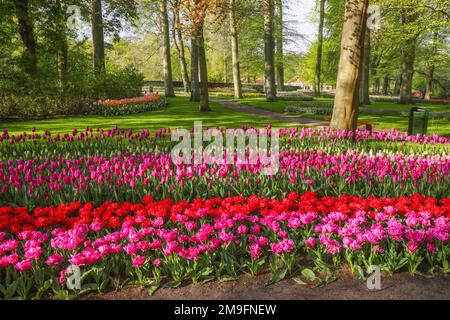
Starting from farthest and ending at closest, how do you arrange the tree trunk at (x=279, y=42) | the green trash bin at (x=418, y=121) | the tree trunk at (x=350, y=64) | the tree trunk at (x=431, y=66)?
1. the tree trunk at (x=279, y=42)
2. the tree trunk at (x=431, y=66)
3. the green trash bin at (x=418, y=121)
4. the tree trunk at (x=350, y=64)

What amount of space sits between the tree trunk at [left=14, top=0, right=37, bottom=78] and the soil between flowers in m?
17.4

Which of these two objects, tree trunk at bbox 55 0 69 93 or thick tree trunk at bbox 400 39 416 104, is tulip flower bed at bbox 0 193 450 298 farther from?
thick tree trunk at bbox 400 39 416 104

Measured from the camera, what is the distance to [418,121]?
11.1 m

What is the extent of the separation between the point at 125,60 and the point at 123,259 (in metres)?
49.6

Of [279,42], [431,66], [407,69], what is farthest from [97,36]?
[431,66]

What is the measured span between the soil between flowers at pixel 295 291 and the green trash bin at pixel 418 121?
27.9 ft

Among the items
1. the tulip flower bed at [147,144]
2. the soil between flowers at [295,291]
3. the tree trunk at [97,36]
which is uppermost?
the tree trunk at [97,36]

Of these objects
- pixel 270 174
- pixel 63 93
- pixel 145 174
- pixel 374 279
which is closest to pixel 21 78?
pixel 63 93

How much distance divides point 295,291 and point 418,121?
31.2 ft

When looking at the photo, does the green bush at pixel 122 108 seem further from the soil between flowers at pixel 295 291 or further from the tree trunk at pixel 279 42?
the tree trunk at pixel 279 42

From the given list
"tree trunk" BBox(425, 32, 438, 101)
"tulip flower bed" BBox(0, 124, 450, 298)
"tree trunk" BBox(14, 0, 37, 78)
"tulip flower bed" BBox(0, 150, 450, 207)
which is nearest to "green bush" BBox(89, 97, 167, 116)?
"tree trunk" BBox(14, 0, 37, 78)

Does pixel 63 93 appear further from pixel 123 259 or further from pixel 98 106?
pixel 123 259

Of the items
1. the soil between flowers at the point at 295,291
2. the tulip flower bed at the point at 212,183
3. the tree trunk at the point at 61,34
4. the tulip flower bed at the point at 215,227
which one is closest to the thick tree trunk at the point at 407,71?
the tree trunk at the point at 61,34

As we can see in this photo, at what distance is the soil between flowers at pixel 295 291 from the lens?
3.33m
